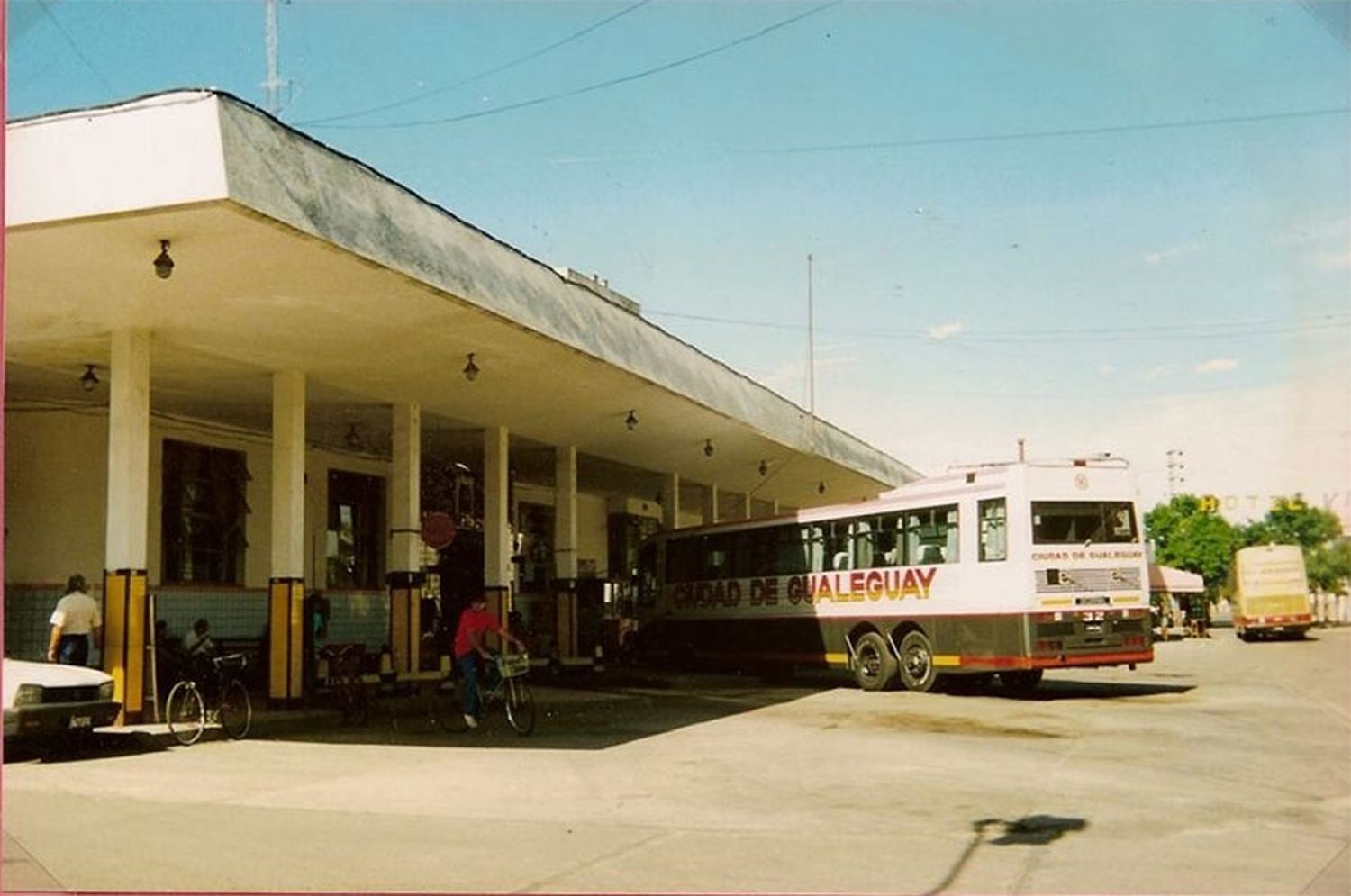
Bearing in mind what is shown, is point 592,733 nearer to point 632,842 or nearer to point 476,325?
point 476,325

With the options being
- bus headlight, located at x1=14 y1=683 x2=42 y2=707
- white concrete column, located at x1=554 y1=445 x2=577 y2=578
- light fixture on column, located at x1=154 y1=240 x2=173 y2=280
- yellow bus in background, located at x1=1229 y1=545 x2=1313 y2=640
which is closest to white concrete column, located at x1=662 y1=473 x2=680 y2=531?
white concrete column, located at x1=554 y1=445 x2=577 y2=578

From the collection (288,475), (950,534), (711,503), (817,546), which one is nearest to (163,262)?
(288,475)

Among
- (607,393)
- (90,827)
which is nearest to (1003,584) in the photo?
(607,393)

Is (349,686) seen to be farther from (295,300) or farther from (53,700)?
(295,300)

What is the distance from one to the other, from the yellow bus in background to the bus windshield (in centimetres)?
2510

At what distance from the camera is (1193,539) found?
5259 cm

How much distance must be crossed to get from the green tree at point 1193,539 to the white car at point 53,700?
43174 mm

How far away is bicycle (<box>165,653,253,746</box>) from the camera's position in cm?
1325

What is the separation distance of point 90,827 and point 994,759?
775 centimetres

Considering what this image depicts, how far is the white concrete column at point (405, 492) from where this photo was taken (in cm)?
1939

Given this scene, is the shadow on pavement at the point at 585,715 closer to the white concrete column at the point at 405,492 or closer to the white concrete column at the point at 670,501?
the white concrete column at the point at 405,492

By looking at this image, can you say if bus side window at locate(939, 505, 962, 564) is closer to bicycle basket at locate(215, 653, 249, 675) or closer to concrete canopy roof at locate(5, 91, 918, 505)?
concrete canopy roof at locate(5, 91, 918, 505)

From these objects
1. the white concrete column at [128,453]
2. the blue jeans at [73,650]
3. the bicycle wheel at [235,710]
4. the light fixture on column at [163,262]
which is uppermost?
the light fixture on column at [163,262]

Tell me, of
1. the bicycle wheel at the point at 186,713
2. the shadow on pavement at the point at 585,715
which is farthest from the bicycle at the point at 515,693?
the bicycle wheel at the point at 186,713
